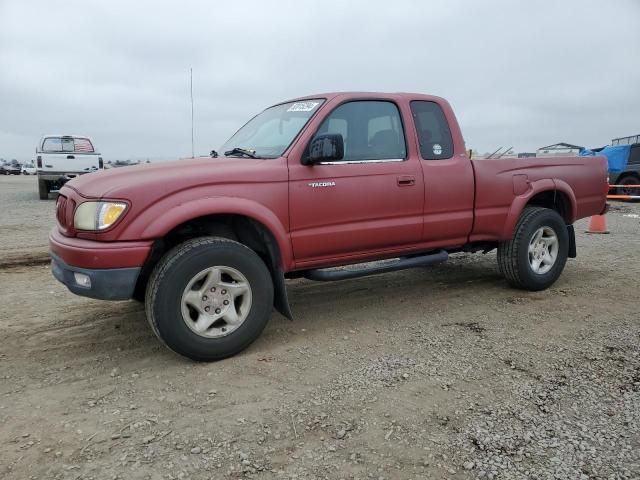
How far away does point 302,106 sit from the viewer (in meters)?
4.34

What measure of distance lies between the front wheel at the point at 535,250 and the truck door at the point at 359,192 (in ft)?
3.98

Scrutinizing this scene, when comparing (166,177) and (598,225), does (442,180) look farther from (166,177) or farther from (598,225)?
(598,225)

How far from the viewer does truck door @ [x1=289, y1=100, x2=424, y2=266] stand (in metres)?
3.88

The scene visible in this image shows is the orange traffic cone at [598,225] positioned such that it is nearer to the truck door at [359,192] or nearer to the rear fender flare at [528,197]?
the rear fender flare at [528,197]

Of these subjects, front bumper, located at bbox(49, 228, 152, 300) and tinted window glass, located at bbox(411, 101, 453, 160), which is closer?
front bumper, located at bbox(49, 228, 152, 300)

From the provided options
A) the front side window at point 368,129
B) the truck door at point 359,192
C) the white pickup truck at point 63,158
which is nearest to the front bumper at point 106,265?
the truck door at point 359,192

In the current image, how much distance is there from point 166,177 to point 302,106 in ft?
4.79

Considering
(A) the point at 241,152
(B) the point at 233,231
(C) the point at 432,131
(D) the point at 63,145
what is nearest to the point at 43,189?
(D) the point at 63,145

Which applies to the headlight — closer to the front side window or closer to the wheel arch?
the wheel arch

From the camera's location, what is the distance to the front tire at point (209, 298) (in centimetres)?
329

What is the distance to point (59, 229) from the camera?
366 centimetres

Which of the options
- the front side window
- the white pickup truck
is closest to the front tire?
the front side window

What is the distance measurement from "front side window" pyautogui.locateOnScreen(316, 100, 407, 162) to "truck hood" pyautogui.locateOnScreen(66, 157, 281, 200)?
2.26ft

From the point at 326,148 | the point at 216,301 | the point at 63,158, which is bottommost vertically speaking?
the point at 216,301
